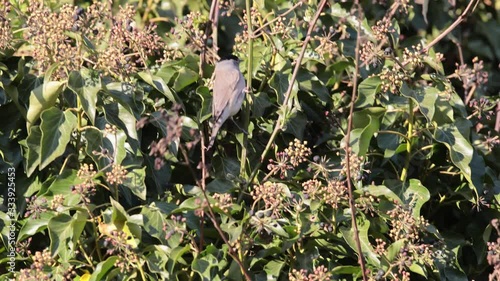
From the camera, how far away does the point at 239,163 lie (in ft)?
11.7

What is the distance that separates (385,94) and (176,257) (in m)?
1.16

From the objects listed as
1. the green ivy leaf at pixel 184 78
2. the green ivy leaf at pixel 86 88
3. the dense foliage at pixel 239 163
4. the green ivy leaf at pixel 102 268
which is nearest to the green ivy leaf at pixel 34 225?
the dense foliage at pixel 239 163

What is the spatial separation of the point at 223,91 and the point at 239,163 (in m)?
0.31

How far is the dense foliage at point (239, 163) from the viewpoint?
3.14 m

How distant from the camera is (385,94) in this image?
3688mm

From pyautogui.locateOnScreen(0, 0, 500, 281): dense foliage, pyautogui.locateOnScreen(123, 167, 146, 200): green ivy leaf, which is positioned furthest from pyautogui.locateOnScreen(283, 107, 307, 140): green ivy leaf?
pyautogui.locateOnScreen(123, 167, 146, 200): green ivy leaf

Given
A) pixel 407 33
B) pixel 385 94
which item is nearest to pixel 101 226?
pixel 385 94

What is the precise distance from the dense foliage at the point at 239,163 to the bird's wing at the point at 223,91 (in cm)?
9

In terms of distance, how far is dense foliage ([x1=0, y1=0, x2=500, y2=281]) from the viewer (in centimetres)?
314

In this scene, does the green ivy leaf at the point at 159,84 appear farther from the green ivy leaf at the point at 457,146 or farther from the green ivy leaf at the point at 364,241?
the green ivy leaf at the point at 457,146

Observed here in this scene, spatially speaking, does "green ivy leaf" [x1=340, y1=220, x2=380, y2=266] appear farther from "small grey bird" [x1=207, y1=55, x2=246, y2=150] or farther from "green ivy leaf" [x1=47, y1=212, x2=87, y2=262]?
"green ivy leaf" [x1=47, y1=212, x2=87, y2=262]

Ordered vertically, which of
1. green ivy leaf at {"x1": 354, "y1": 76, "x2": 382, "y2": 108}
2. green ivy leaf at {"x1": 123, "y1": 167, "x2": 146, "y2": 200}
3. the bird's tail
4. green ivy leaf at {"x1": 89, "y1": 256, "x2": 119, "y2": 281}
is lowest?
green ivy leaf at {"x1": 89, "y1": 256, "x2": 119, "y2": 281}

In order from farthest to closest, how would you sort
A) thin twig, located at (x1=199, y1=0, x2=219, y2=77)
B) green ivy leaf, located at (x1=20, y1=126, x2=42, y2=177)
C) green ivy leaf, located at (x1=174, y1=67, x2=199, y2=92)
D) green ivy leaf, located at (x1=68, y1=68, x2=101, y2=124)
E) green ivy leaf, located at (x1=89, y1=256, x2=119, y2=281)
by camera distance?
thin twig, located at (x1=199, y1=0, x2=219, y2=77)
green ivy leaf, located at (x1=174, y1=67, x2=199, y2=92)
green ivy leaf, located at (x1=20, y1=126, x2=42, y2=177)
green ivy leaf, located at (x1=68, y1=68, x2=101, y2=124)
green ivy leaf, located at (x1=89, y1=256, x2=119, y2=281)

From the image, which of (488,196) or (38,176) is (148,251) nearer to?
(38,176)
